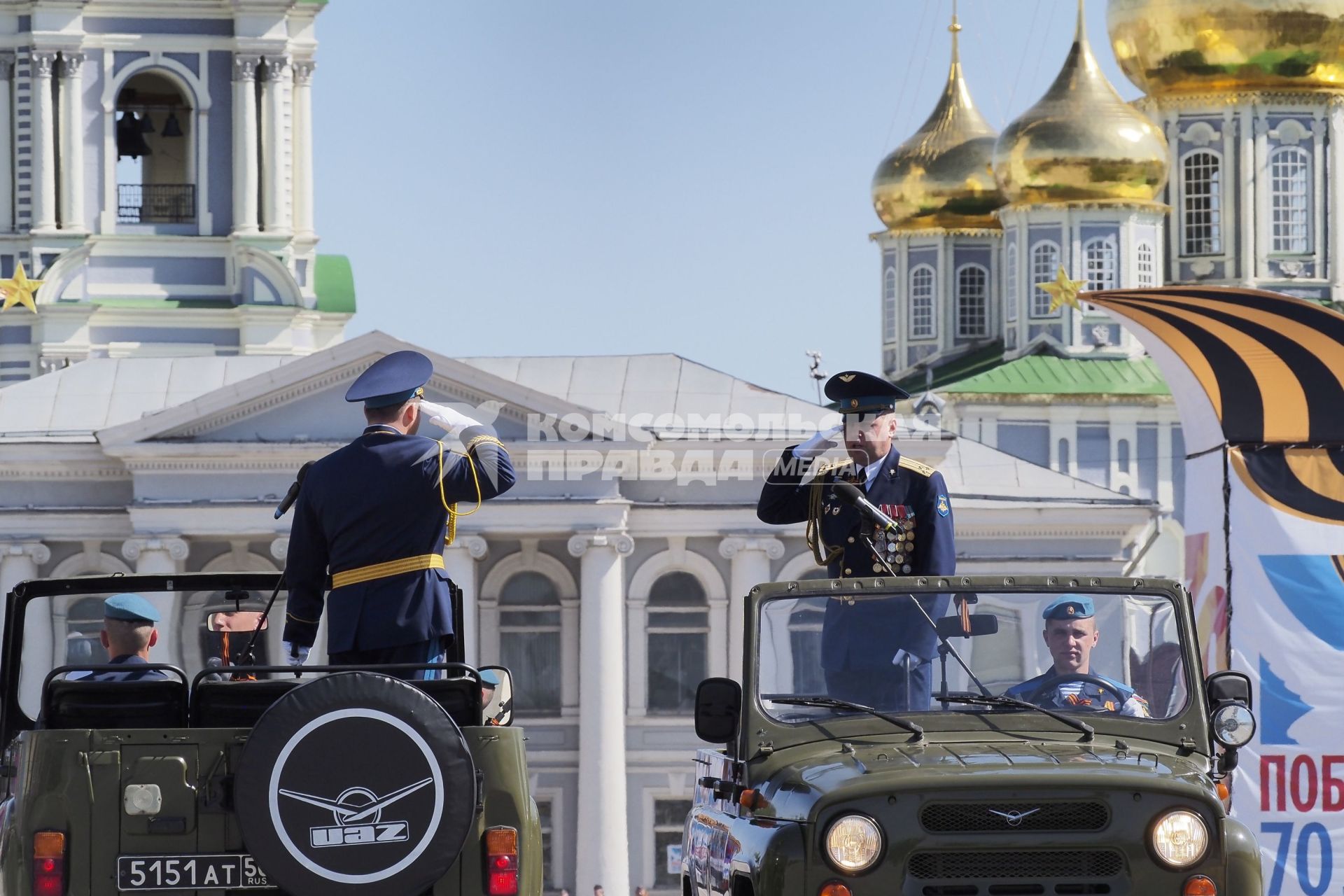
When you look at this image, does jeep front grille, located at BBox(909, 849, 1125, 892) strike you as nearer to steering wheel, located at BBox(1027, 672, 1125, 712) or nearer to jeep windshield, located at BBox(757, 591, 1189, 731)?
jeep windshield, located at BBox(757, 591, 1189, 731)

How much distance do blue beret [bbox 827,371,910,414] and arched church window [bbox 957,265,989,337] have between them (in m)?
65.6

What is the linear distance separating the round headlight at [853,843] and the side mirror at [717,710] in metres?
0.88

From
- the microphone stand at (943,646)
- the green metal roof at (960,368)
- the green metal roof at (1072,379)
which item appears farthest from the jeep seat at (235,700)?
the green metal roof at (960,368)

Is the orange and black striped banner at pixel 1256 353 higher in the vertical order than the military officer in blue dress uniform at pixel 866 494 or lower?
higher

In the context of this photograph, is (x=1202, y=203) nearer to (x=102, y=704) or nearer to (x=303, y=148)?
(x=303, y=148)

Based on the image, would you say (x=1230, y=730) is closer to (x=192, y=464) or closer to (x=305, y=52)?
(x=192, y=464)

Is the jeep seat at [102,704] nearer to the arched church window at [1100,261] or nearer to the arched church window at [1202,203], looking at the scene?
the arched church window at [1100,261]

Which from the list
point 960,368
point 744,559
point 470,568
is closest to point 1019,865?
point 744,559

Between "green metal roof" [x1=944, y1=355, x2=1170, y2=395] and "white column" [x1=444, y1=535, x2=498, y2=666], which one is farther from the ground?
"green metal roof" [x1=944, y1=355, x2=1170, y2=395]

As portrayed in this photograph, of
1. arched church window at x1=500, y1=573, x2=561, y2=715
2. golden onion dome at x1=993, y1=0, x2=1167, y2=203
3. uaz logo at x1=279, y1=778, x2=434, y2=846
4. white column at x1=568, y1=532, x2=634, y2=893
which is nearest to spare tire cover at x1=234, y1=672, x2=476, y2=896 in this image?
uaz logo at x1=279, y1=778, x2=434, y2=846

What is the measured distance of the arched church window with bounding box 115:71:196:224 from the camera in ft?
186

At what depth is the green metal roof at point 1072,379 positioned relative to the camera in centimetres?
6806

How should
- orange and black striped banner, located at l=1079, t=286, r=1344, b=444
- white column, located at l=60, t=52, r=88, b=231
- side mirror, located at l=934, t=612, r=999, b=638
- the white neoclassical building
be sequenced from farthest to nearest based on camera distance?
1. white column, located at l=60, t=52, r=88, b=231
2. the white neoclassical building
3. orange and black striped banner, located at l=1079, t=286, r=1344, b=444
4. side mirror, located at l=934, t=612, r=999, b=638

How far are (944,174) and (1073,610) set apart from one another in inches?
2596
